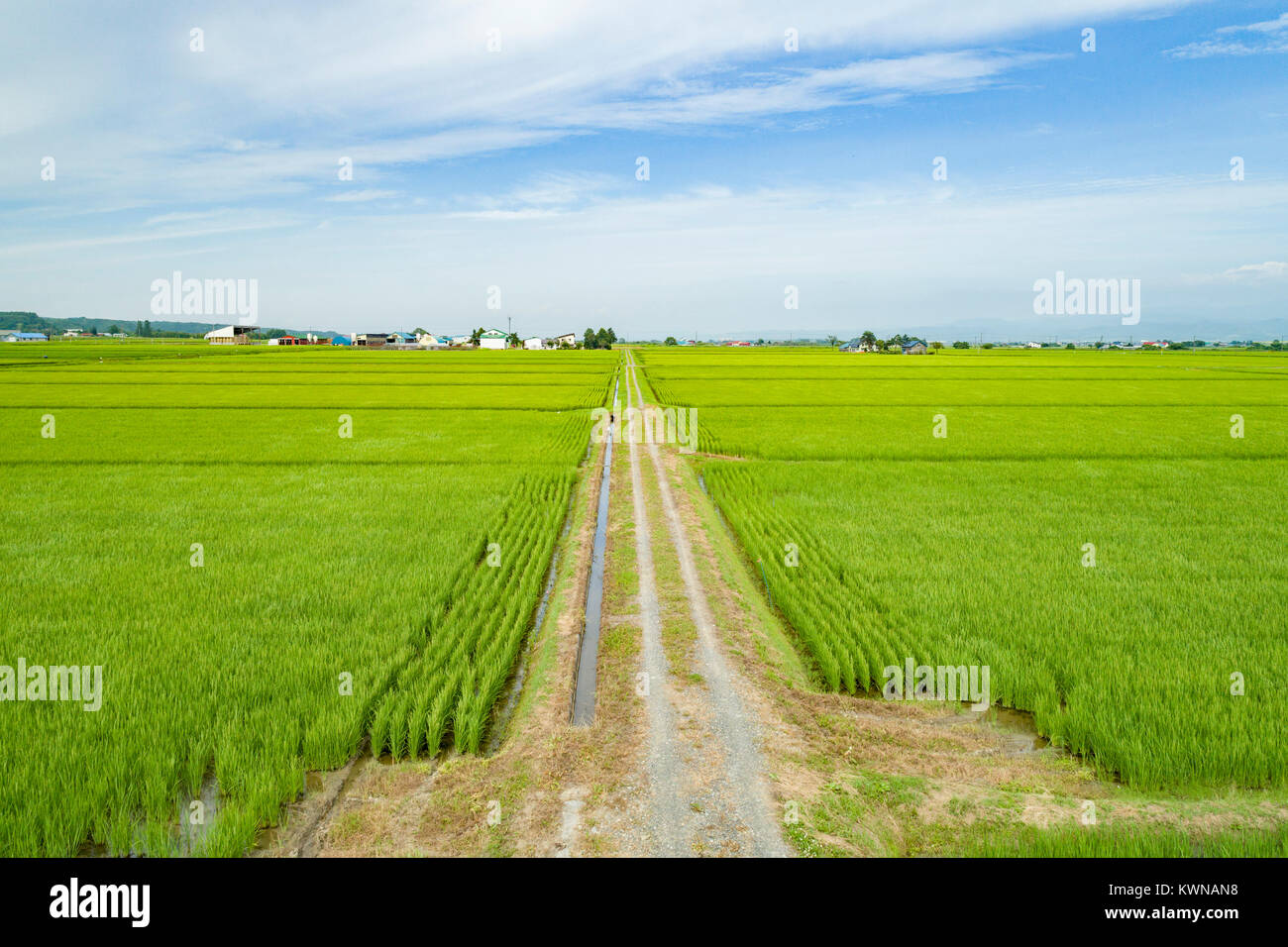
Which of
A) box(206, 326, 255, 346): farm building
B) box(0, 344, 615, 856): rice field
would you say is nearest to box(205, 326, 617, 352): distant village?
box(206, 326, 255, 346): farm building

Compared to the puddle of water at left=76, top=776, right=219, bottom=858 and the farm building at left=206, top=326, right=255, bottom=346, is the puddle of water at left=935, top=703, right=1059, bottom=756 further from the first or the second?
the farm building at left=206, top=326, right=255, bottom=346

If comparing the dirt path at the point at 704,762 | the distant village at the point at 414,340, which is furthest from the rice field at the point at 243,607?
the distant village at the point at 414,340

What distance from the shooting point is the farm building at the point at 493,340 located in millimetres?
127062

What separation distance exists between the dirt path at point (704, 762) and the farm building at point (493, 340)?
123589 millimetres

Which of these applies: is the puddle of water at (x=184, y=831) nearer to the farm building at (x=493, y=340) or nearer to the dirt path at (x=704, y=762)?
the dirt path at (x=704, y=762)

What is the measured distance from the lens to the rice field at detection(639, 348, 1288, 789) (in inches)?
223

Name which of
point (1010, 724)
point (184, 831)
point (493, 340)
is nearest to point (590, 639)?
point (184, 831)

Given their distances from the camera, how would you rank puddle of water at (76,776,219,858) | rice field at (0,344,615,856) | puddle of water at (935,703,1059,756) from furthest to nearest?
1. puddle of water at (935,703,1059,756)
2. rice field at (0,344,615,856)
3. puddle of water at (76,776,219,858)

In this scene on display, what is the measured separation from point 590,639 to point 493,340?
130 metres

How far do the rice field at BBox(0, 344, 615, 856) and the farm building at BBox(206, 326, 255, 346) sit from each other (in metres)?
116

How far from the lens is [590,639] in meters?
7.85

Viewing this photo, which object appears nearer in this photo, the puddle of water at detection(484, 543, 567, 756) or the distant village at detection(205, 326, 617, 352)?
the puddle of water at detection(484, 543, 567, 756)
